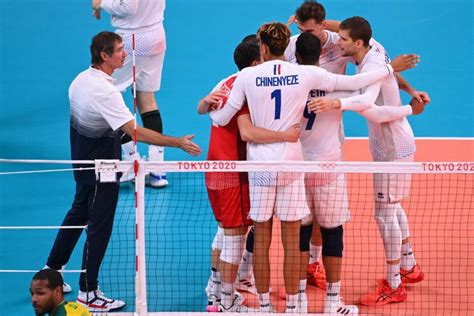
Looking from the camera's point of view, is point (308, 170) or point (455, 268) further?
point (455, 268)

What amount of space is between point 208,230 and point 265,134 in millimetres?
2815

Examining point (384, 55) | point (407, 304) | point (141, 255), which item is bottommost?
point (407, 304)

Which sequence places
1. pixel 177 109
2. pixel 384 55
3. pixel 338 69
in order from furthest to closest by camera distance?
pixel 177 109 < pixel 338 69 < pixel 384 55

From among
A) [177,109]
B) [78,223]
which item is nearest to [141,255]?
[78,223]

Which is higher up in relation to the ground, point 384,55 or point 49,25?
point 49,25

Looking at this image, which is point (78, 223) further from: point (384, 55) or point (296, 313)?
point (384, 55)

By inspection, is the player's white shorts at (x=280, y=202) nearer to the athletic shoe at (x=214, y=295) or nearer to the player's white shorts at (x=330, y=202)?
the player's white shorts at (x=330, y=202)

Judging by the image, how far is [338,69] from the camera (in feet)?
27.6

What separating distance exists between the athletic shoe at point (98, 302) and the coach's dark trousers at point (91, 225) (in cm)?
6

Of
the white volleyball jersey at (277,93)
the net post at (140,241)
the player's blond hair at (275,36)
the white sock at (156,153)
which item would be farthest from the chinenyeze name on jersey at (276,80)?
the white sock at (156,153)

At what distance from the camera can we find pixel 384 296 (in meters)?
8.01

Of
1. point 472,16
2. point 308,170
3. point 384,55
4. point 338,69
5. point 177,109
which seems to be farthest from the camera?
point 472,16

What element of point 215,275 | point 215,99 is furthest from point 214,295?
point 215,99

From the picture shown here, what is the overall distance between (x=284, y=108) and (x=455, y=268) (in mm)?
2599
